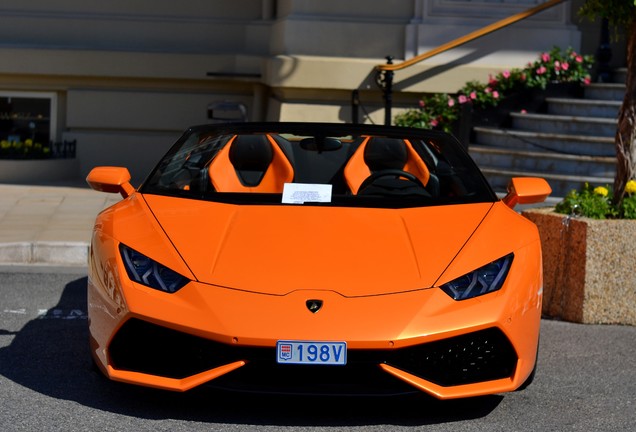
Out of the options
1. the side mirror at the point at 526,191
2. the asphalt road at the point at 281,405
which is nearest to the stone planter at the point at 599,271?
the asphalt road at the point at 281,405

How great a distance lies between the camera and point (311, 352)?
486 cm

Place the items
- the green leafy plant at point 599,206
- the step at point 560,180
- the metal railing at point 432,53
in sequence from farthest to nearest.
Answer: the metal railing at point 432,53
the step at point 560,180
the green leafy plant at point 599,206

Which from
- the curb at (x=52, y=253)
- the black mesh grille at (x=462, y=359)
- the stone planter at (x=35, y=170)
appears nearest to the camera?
the black mesh grille at (x=462, y=359)

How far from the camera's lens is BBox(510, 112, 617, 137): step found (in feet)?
41.7

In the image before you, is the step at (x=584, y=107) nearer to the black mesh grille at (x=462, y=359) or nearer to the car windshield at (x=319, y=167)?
the car windshield at (x=319, y=167)

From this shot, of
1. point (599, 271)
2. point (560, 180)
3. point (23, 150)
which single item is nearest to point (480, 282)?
point (599, 271)

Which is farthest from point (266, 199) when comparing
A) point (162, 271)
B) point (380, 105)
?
point (380, 105)

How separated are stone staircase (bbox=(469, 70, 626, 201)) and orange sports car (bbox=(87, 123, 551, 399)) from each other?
6.37 meters

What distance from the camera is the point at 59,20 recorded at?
1560cm

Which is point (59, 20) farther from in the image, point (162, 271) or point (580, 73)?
point (162, 271)

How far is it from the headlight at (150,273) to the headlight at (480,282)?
110cm

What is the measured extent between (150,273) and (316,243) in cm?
74

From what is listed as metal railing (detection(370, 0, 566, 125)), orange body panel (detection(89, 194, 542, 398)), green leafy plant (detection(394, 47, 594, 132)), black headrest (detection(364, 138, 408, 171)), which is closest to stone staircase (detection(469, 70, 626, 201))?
green leafy plant (detection(394, 47, 594, 132))

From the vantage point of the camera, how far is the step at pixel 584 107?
12.9 metres
